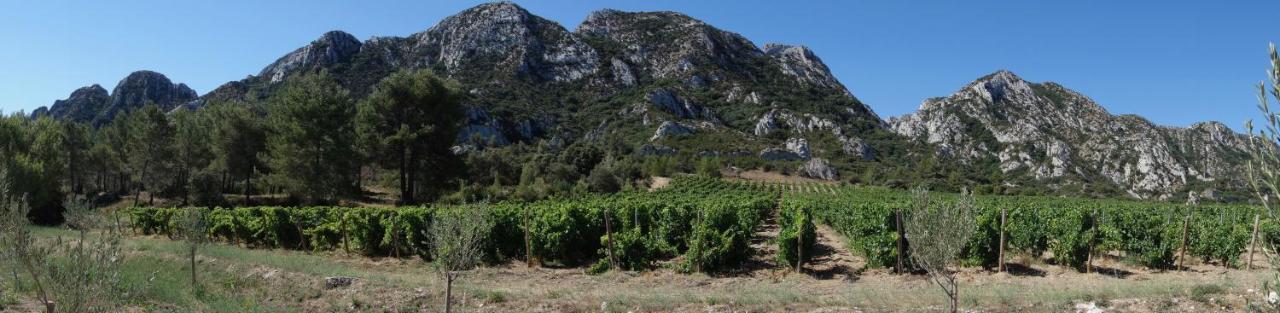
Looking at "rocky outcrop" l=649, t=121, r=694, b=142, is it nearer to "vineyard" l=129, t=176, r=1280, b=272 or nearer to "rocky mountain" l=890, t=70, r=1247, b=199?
"rocky mountain" l=890, t=70, r=1247, b=199

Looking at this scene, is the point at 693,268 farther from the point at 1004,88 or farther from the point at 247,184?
the point at 1004,88

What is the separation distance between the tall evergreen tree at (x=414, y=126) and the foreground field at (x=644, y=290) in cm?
2094

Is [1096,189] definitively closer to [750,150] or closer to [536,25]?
[750,150]

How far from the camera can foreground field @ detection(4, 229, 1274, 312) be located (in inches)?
398

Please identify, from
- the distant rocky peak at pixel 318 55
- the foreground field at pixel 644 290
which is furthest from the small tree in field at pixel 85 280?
the distant rocky peak at pixel 318 55

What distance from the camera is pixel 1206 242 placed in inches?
658

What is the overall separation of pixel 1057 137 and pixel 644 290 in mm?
143911

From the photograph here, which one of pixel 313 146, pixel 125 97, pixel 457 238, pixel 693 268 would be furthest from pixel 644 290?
pixel 125 97

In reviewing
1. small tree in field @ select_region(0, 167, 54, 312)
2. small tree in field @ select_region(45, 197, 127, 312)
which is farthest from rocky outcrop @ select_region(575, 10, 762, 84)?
small tree in field @ select_region(45, 197, 127, 312)

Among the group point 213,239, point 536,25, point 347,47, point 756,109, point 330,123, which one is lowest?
point 213,239

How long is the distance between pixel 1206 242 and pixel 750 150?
3682 inches

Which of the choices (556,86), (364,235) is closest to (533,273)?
(364,235)

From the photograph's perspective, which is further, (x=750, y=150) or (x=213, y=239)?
(x=750, y=150)

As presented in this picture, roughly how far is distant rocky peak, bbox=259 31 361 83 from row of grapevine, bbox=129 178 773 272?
115 meters
